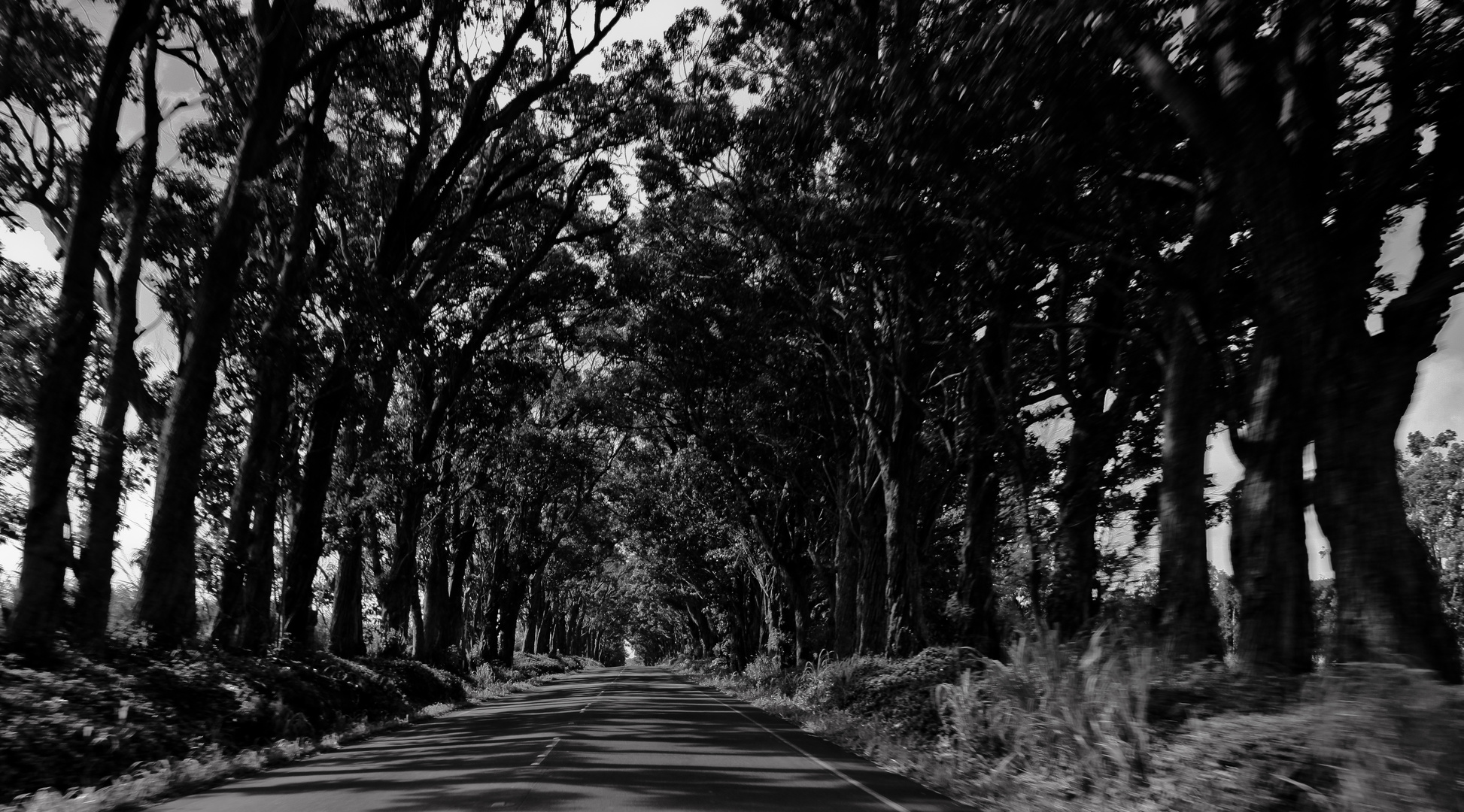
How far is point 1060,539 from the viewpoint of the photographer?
595 inches

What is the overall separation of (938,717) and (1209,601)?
190 inches

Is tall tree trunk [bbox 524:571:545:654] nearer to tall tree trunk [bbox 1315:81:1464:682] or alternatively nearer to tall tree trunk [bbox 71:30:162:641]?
tall tree trunk [bbox 71:30:162:641]

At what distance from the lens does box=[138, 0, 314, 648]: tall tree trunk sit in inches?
554

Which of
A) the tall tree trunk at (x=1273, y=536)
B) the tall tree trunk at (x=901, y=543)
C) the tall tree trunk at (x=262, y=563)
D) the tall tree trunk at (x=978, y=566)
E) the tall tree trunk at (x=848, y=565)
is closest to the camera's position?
the tall tree trunk at (x=1273, y=536)

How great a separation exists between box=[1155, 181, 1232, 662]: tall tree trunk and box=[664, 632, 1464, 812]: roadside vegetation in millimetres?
834

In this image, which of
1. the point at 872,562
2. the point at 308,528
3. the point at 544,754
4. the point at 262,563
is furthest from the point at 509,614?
the point at 544,754

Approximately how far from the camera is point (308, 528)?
19109mm

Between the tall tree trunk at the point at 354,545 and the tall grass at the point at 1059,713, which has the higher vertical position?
the tall tree trunk at the point at 354,545

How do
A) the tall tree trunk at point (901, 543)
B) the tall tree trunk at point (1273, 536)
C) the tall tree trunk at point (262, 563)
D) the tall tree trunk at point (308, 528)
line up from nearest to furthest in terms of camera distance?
the tall tree trunk at point (1273, 536)
the tall tree trunk at point (262, 563)
the tall tree trunk at point (308, 528)
the tall tree trunk at point (901, 543)

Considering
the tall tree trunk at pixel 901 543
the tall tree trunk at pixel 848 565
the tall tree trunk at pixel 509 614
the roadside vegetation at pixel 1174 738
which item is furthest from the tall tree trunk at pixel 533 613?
the roadside vegetation at pixel 1174 738

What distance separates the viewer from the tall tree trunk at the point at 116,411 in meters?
13.1

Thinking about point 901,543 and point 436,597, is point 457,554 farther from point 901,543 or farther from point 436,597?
point 901,543

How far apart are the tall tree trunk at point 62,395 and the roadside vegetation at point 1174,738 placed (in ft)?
34.4

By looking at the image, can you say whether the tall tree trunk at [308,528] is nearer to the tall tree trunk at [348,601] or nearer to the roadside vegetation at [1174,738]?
the tall tree trunk at [348,601]
